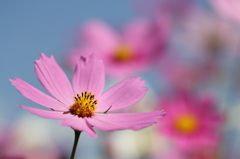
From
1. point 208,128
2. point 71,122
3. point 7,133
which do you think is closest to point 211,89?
A: point 208,128

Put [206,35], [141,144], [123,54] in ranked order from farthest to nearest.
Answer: [206,35] < [123,54] < [141,144]

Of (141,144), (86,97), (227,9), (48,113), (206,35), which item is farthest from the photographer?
(206,35)

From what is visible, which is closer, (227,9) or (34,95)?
(34,95)

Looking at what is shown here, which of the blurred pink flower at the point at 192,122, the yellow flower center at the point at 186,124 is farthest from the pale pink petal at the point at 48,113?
the yellow flower center at the point at 186,124

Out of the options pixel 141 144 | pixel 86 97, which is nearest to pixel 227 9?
pixel 141 144

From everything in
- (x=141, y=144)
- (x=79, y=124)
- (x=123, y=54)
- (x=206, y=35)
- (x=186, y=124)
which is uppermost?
(x=206, y=35)

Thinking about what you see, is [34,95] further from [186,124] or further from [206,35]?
[206,35]

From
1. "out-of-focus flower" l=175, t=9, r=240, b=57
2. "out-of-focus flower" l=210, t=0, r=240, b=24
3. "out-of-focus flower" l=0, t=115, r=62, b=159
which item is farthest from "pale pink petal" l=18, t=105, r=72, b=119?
"out-of-focus flower" l=175, t=9, r=240, b=57
